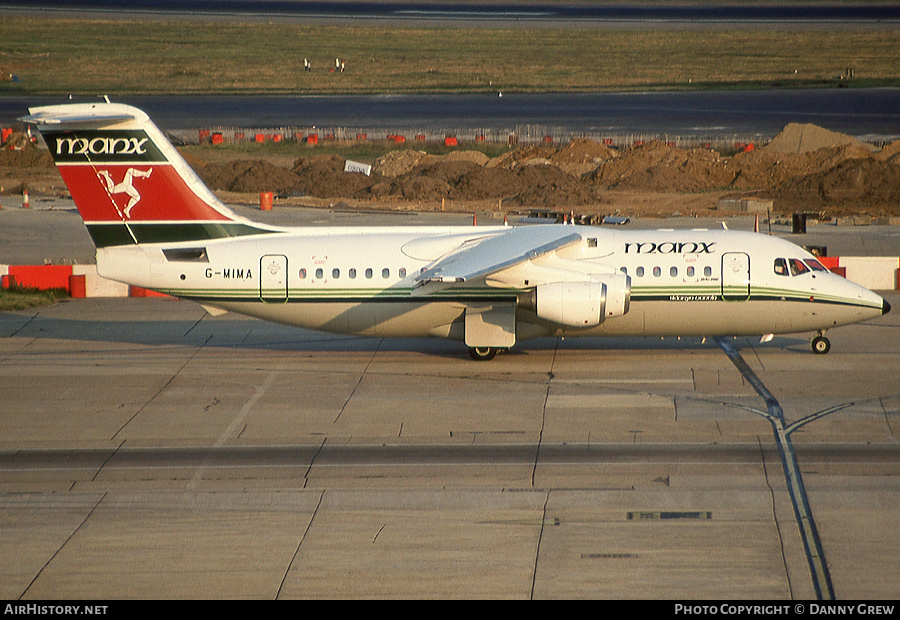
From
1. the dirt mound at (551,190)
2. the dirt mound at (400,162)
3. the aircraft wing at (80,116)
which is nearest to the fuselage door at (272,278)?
the aircraft wing at (80,116)

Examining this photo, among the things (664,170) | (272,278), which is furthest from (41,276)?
(664,170)

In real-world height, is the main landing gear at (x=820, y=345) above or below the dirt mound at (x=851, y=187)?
below

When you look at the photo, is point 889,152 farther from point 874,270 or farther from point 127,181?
point 127,181

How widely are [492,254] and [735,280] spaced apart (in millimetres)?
5714

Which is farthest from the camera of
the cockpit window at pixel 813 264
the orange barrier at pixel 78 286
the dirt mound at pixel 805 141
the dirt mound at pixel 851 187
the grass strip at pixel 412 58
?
the grass strip at pixel 412 58

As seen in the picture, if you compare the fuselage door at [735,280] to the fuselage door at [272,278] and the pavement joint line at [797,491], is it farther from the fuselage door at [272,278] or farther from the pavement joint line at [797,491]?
the fuselage door at [272,278]

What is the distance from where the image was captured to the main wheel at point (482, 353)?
24734 millimetres

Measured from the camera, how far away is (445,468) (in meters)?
17.7

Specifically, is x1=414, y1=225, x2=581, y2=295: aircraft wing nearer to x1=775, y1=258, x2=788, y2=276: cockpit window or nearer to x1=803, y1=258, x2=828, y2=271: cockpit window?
x1=775, y1=258, x2=788, y2=276: cockpit window

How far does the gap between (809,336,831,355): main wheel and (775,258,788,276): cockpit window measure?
6.48ft

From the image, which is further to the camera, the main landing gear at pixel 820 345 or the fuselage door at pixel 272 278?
the main landing gear at pixel 820 345

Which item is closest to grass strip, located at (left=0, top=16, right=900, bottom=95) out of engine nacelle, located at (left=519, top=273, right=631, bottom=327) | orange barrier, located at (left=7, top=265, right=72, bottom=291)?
orange barrier, located at (left=7, top=265, right=72, bottom=291)

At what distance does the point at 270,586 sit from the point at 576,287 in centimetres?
1173

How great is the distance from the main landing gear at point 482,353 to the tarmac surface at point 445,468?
23cm
